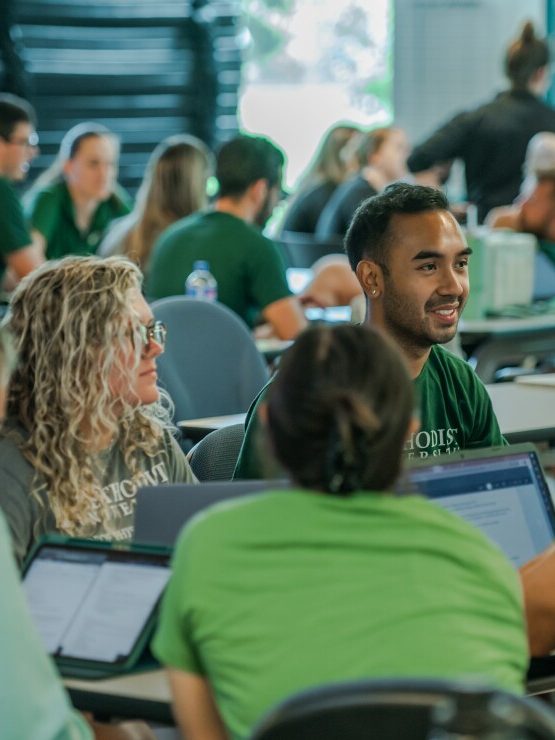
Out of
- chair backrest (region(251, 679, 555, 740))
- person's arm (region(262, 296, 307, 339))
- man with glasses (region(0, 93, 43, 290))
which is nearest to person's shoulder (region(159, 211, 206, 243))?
person's arm (region(262, 296, 307, 339))

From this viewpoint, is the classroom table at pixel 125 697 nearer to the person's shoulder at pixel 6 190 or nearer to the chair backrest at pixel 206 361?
the chair backrest at pixel 206 361

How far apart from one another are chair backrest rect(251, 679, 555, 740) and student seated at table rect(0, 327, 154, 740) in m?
0.40

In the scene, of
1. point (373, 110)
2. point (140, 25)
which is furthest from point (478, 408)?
point (373, 110)

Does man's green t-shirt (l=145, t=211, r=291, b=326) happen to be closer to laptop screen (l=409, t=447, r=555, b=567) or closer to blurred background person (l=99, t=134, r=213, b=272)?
blurred background person (l=99, t=134, r=213, b=272)

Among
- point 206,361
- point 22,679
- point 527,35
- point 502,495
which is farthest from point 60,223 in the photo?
point 22,679

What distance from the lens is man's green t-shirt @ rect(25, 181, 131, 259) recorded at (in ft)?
21.1

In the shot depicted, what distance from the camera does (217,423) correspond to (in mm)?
3588

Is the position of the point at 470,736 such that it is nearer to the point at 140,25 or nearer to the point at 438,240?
the point at 438,240

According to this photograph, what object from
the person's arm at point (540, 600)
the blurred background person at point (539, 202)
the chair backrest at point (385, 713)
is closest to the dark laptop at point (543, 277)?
the blurred background person at point (539, 202)

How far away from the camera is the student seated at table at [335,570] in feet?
4.93

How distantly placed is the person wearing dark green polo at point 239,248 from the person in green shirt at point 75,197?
5.26ft

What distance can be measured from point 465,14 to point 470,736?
897 centimetres

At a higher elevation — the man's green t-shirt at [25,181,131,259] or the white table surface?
the white table surface

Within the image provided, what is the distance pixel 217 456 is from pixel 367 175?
4858 mm
